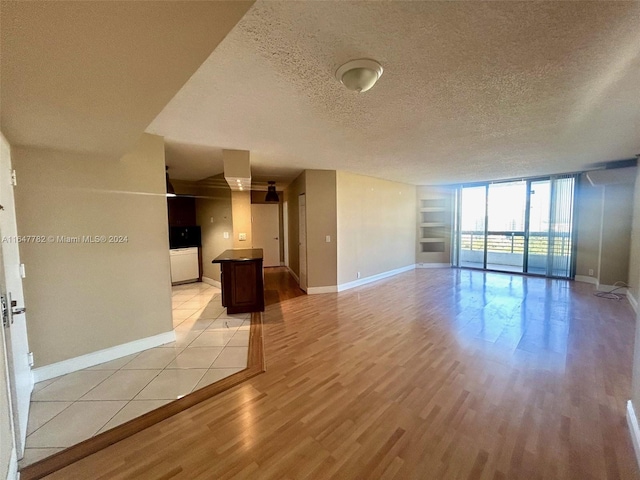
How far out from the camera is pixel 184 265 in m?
6.05

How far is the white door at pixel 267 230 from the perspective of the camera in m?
8.24

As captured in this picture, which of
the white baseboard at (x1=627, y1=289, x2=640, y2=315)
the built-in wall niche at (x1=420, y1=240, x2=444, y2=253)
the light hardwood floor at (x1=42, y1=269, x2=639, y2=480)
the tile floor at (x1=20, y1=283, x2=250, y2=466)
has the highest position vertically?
the built-in wall niche at (x1=420, y1=240, x2=444, y2=253)

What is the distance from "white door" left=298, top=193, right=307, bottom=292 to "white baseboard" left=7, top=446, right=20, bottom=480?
4.22 meters

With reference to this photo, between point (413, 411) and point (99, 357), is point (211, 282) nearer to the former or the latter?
point (99, 357)

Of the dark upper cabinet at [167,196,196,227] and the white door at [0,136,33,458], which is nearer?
the white door at [0,136,33,458]

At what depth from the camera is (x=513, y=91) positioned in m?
2.03

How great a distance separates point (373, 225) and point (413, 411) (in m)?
4.68

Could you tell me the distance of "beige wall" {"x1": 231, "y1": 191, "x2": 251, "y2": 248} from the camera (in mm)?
5054

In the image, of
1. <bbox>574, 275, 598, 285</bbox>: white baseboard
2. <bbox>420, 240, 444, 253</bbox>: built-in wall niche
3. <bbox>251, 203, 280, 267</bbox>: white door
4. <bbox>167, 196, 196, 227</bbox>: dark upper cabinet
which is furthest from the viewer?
<bbox>251, 203, 280, 267</bbox>: white door

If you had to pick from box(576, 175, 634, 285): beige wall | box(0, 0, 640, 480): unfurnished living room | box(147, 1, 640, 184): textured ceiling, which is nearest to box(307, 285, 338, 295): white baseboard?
box(0, 0, 640, 480): unfurnished living room

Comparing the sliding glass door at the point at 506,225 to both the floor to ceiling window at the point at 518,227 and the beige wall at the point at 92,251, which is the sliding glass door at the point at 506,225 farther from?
the beige wall at the point at 92,251

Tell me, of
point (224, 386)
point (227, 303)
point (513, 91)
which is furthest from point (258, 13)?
point (227, 303)

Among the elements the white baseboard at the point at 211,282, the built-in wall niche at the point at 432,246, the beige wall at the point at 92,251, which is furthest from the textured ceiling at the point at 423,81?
the built-in wall niche at the point at 432,246

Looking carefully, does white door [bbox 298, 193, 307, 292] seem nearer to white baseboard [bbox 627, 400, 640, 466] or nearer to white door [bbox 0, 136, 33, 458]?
white door [bbox 0, 136, 33, 458]
